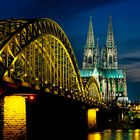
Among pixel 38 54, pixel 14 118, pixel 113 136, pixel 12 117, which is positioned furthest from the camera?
pixel 113 136

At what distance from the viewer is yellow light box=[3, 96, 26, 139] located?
50719 millimetres

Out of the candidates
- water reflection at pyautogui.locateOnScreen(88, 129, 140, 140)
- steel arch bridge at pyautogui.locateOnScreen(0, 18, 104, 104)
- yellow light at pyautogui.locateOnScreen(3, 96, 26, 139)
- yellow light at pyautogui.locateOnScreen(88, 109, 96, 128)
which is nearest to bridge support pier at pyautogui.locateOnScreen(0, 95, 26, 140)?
yellow light at pyautogui.locateOnScreen(3, 96, 26, 139)

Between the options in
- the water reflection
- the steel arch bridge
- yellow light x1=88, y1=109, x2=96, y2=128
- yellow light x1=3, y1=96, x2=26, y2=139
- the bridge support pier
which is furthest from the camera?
yellow light x1=88, y1=109, x2=96, y2=128

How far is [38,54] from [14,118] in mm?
19050

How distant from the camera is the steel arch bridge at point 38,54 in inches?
2086

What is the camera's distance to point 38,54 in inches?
2751

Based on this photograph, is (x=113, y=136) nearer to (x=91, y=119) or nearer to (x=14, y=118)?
(x=91, y=119)

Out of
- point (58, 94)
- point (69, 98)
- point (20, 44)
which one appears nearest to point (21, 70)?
point (20, 44)

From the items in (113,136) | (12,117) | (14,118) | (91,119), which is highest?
(12,117)

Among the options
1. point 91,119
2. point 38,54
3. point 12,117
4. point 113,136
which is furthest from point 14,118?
point 91,119

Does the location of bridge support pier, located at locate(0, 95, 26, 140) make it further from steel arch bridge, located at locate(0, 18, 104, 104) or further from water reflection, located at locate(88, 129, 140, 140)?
water reflection, located at locate(88, 129, 140, 140)

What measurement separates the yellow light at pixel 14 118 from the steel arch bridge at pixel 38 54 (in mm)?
2444

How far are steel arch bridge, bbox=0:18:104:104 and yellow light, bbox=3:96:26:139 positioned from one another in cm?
244

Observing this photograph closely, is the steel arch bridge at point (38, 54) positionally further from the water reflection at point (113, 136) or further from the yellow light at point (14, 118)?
the water reflection at point (113, 136)
